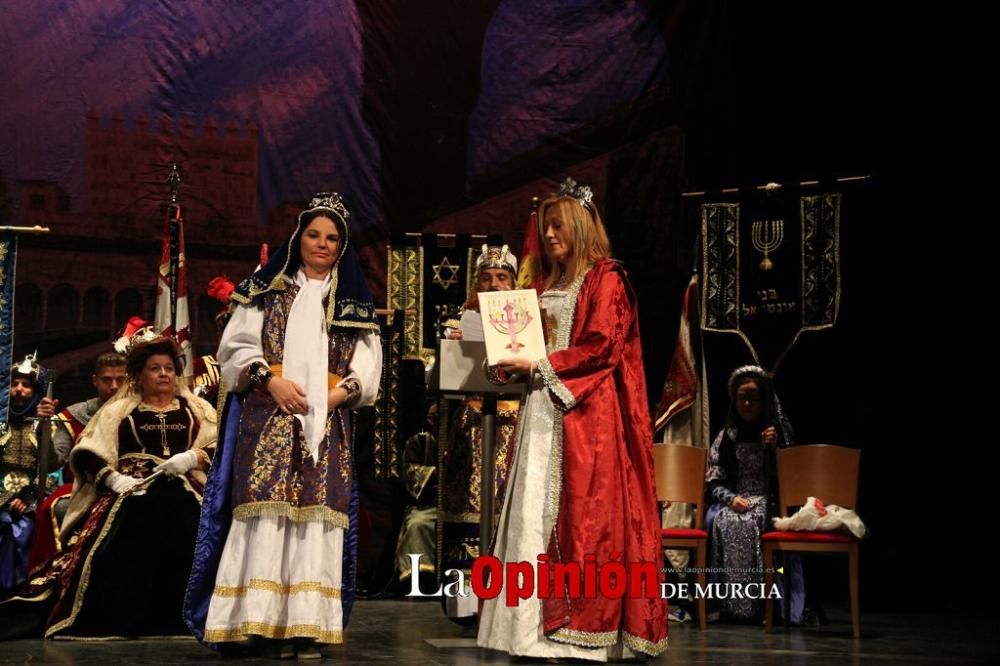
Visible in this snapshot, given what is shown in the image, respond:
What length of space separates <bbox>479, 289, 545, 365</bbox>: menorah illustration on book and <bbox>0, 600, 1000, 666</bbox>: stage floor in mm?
1056

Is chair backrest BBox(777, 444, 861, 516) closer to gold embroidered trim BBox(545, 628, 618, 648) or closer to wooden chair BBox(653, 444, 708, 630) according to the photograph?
wooden chair BBox(653, 444, 708, 630)

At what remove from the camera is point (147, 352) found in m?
5.53

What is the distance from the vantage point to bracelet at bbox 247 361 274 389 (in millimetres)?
4172

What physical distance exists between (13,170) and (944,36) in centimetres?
541

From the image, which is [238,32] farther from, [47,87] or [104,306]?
[104,306]

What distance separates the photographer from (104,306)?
7105 millimetres

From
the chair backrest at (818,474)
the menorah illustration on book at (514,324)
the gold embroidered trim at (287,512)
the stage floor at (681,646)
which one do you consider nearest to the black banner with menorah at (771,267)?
the chair backrest at (818,474)

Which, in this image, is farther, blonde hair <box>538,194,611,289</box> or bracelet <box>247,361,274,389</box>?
blonde hair <box>538,194,611,289</box>

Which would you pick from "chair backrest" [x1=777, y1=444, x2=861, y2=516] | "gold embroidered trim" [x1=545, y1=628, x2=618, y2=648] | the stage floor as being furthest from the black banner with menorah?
"gold embroidered trim" [x1=545, y1=628, x2=618, y2=648]

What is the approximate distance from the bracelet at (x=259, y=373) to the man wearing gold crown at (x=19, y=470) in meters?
2.45

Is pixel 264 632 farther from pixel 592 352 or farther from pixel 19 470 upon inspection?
pixel 19 470

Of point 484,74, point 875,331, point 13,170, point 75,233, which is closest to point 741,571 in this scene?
point 875,331

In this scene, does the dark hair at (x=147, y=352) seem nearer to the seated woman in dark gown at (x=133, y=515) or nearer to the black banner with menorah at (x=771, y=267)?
the seated woman in dark gown at (x=133, y=515)

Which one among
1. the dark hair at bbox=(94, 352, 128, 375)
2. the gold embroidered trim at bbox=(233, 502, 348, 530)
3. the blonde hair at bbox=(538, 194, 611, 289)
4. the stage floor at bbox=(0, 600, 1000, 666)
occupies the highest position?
the blonde hair at bbox=(538, 194, 611, 289)
